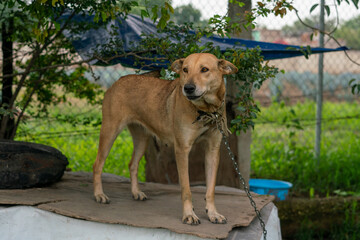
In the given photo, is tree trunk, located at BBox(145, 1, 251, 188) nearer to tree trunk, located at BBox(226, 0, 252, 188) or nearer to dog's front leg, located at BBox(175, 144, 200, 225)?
tree trunk, located at BBox(226, 0, 252, 188)

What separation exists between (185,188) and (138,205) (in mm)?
642

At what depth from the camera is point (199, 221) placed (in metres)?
3.13

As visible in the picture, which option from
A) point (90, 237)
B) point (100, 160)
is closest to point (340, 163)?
point (100, 160)

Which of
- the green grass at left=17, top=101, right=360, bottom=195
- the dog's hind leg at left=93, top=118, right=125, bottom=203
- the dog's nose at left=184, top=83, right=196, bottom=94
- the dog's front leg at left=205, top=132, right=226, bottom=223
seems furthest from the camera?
the green grass at left=17, top=101, right=360, bottom=195

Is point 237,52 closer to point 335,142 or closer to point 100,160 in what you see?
point 100,160

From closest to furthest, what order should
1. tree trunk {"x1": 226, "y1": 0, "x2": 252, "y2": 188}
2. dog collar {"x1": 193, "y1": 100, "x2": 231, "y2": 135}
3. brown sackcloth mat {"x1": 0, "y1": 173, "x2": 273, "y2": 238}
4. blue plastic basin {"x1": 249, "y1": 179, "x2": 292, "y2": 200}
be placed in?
brown sackcloth mat {"x1": 0, "y1": 173, "x2": 273, "y2": 238}
dog collar {"x1": 193, "y1": 100, "x2": 231, "y2": 135}
tree trunk {"x1": 226, "y1": 0, "x2": 252, "y2": 188}
blue plastic basin {"x1": 249, "y1": 179, "x2": 292, "y2": 200}

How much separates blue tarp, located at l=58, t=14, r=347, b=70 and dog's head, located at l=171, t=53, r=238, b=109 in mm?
786

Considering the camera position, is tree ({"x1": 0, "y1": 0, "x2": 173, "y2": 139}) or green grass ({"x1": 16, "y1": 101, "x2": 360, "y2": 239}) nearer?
tree ({"x1": 0, "y1": 0, "x2": 173, "y2": 139})

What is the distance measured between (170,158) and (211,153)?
1852 mm

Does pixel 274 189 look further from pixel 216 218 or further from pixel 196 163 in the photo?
pixel 216 218

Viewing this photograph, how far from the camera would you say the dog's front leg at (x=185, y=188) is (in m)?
3.11

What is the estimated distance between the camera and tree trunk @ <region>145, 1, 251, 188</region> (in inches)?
187

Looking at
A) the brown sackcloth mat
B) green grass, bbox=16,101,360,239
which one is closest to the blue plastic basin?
green grass, bbox=16,101,360,239

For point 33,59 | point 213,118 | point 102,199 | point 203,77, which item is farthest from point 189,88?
point 33,59
